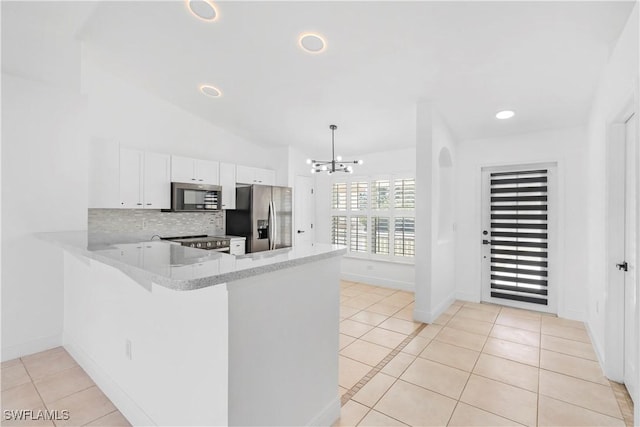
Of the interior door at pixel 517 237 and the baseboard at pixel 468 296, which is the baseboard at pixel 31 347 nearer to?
the baseboard at pixel 468 296

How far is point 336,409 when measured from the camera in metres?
1.99

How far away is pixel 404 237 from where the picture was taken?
5312 millimetres

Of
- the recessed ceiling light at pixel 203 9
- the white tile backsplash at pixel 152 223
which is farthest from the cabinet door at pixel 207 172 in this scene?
the recessed ceiling light at pixel 203 9

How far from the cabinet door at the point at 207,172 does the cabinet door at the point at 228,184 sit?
90 mm

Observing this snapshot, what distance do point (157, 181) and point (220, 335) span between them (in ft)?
12.0

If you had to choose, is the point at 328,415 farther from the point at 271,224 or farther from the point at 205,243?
the point at 271,224

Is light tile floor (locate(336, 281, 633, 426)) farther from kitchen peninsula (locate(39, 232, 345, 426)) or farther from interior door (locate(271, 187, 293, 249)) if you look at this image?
interior door (locate(271, 187, 293, 249))

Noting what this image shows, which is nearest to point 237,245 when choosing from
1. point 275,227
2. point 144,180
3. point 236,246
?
point 236,246

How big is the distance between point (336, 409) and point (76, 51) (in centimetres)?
420

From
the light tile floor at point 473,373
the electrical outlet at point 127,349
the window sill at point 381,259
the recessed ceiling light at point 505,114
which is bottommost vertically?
the light tile floor at point 473,373

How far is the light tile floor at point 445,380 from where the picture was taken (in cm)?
207

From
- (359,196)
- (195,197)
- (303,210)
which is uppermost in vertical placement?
(359,196)

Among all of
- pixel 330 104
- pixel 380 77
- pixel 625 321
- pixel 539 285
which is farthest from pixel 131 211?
pixel 539 285

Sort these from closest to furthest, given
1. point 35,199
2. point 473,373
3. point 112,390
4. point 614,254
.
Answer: point 112,390
point 614,254
point 473,373
point 35,199
